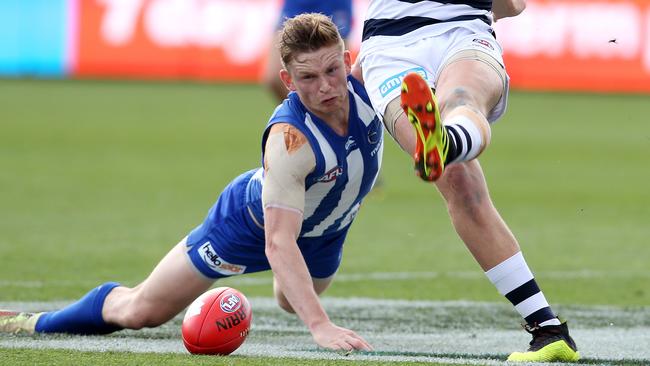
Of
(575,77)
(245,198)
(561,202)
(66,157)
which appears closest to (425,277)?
(245,198)

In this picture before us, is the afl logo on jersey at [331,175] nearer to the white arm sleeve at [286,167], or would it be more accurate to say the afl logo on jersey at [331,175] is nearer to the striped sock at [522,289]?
the white arm sleeve at [286,167]

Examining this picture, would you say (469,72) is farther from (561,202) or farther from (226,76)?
(226,76)

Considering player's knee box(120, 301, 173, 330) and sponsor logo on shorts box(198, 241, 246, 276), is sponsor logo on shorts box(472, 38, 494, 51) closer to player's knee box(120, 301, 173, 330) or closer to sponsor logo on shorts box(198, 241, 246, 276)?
sponsor logo on shorts box(198, 241, 246, 276)

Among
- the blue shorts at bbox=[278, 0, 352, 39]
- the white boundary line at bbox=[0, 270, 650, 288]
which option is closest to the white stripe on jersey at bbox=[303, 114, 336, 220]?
the white boundary line at bbox=[0, 270, 650, 288]

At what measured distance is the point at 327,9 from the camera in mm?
11820

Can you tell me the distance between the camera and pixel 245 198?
237 inches

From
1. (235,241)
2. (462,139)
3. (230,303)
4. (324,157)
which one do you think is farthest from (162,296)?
(462,139)

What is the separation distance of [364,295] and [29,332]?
2.28 m

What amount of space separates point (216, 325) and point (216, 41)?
21.9 metres

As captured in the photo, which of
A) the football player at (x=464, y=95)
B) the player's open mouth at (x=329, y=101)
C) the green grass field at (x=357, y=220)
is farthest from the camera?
the green grass field at (x=357, y=220)

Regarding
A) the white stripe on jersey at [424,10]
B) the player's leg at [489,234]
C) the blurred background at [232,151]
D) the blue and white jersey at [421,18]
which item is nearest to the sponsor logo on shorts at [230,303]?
the player's leg at [489,234]

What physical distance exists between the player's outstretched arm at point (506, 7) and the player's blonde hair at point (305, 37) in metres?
0.94

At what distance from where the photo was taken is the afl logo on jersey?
5.57 meters

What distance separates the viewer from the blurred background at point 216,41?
2480 centimetres
